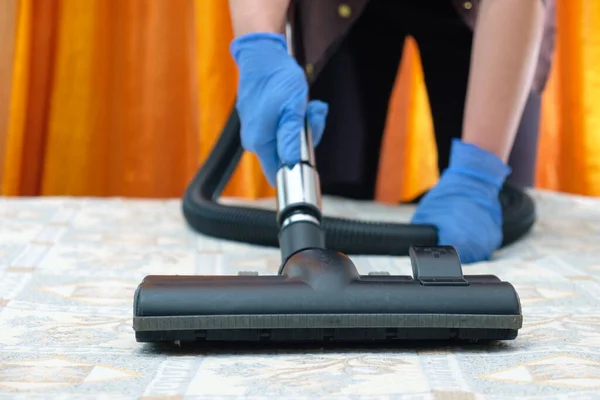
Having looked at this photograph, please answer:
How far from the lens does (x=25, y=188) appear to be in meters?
2.17

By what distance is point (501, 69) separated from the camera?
1.20 m

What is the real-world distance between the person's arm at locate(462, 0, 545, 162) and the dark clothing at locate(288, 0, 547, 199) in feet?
1.54

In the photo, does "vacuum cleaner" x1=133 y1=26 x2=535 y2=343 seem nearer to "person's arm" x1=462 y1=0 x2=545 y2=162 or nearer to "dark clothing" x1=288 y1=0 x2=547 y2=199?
"person's arm" x1=462 y1=0 x2=545 y2=162

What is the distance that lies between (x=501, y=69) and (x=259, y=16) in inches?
14.1

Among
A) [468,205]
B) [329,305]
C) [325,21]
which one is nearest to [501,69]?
[468,205]

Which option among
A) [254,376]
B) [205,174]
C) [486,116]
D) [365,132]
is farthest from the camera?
[365,132]

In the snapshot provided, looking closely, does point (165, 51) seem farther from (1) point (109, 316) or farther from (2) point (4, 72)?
(1) point (109, 316)

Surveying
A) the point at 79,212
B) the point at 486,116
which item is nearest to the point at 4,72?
the point at 79,212

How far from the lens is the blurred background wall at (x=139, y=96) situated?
2.10 m

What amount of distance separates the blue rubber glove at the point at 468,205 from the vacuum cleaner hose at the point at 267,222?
4 cm

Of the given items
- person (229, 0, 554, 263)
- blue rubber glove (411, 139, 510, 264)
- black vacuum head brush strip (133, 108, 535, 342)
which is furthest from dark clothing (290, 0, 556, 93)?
black vacuum head brush strip (133, 108, 535, 342)

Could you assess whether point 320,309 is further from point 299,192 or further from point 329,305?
point 299,192

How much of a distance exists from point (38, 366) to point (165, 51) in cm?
161

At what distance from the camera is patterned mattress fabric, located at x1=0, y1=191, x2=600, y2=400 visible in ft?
1.97
